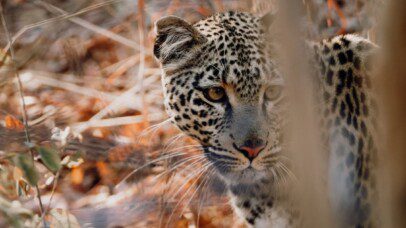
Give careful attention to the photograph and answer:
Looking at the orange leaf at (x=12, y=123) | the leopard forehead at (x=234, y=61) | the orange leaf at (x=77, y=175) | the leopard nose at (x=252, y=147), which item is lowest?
the orange leaf at (x=77, y=175)

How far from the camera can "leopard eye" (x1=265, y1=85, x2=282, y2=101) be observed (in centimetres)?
349

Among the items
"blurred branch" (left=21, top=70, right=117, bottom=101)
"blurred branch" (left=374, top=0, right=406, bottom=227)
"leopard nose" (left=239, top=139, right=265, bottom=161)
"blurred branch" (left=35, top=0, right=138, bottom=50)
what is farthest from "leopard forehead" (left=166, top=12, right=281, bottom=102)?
"blurred branch" (left=35, top=0, right=138, bottom=50)

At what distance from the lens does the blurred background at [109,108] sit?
4.79m

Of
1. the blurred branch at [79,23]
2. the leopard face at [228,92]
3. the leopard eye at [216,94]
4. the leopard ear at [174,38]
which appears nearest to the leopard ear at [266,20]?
the leopard face at [228,92]

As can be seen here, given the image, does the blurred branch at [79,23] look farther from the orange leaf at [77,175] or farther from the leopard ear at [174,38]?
the leopard ear at [174,38]

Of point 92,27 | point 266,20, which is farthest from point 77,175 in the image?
point 266,20

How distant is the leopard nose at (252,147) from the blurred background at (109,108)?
0.62 m

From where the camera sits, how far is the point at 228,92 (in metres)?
3.47

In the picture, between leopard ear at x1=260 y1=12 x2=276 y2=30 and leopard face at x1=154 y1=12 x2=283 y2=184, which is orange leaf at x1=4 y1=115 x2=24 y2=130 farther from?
leopard ear at x1=260 y1=12 x2=276 y2=30

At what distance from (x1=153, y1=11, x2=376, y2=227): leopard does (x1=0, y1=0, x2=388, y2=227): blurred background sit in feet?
1.60

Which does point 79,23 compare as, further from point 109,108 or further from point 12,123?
point 12,123

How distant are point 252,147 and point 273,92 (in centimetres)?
31

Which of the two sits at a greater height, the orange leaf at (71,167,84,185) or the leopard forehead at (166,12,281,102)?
the leopard forehead at (166,12,281,102)

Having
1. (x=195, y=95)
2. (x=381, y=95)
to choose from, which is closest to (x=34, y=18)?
(x=195, y=95)
